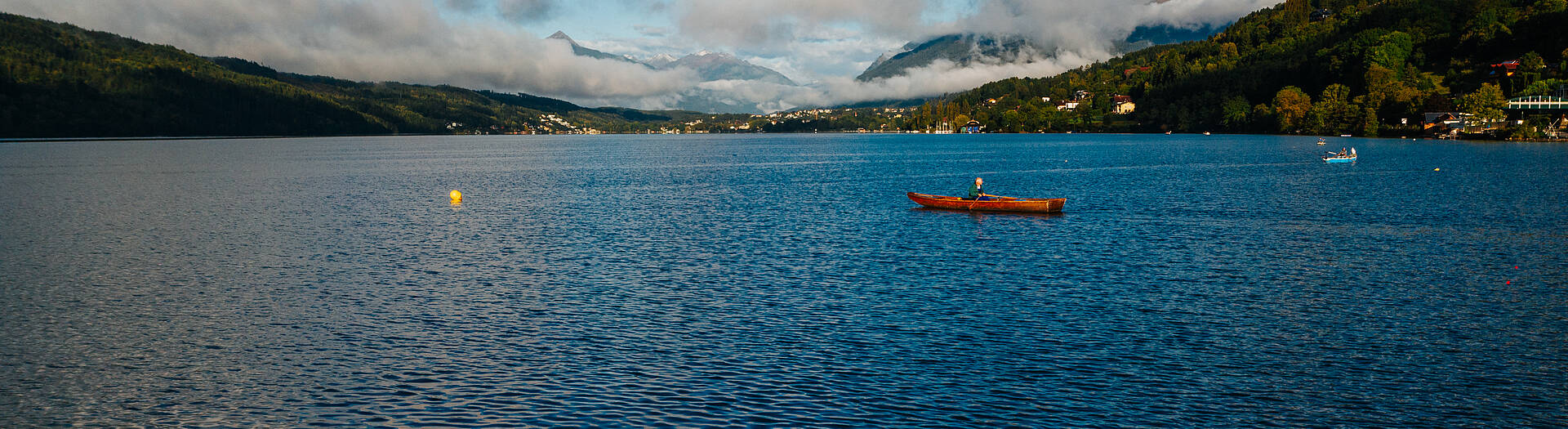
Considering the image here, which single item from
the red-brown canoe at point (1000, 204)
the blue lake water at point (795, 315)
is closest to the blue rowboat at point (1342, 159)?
the blue lake water at point (795, 315)

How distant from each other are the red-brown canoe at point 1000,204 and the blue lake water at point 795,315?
4.04 feet

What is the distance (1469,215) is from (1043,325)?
163ft

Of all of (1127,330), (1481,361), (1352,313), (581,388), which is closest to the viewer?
(581,388)

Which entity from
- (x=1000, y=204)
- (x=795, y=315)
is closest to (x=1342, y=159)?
(x=1000, y=204)

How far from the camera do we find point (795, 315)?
34.5 m

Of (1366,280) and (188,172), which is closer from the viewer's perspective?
(1366,280)

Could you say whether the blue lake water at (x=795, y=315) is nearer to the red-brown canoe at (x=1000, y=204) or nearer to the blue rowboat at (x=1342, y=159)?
the red-brown canoe at (x=1000, y=204)

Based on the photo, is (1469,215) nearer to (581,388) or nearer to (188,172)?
(581,388)

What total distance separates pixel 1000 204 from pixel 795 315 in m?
40.8

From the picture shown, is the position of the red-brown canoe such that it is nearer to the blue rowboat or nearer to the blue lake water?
the blue lake water

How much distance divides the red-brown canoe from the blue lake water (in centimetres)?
123

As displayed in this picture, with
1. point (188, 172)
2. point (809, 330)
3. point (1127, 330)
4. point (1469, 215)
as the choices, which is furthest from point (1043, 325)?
point (188, 172)

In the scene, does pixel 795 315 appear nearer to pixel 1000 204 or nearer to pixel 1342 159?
pixel 1000 204

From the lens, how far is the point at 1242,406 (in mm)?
23250
